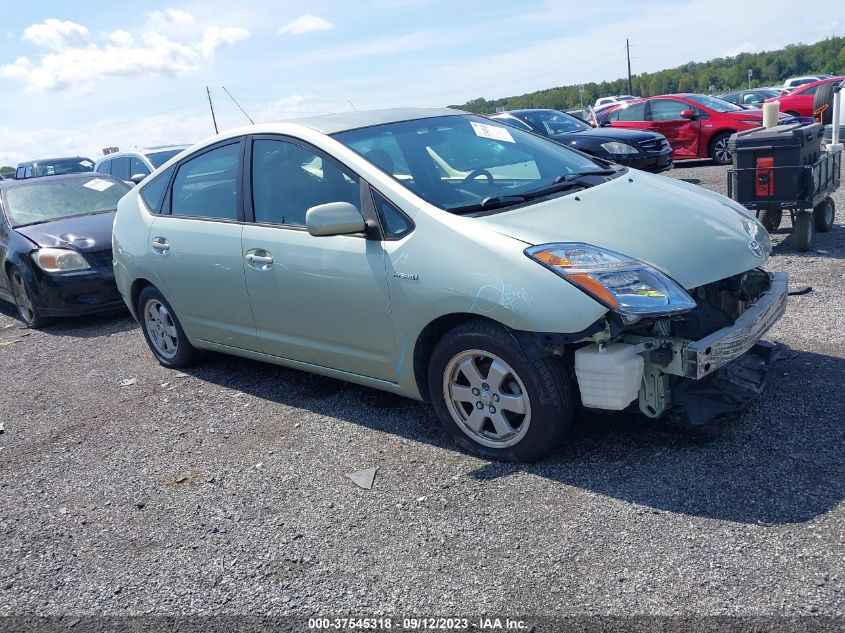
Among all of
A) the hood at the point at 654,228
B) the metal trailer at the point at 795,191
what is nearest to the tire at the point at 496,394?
the hood at the point at 654,228

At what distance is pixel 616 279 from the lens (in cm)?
350

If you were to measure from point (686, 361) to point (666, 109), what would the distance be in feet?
48.6

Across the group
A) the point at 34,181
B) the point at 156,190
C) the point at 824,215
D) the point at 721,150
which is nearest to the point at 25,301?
the point at 34,181

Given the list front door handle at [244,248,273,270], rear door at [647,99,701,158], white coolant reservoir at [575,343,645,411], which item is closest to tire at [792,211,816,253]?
white coolant reservoir at [575,343,645,411]

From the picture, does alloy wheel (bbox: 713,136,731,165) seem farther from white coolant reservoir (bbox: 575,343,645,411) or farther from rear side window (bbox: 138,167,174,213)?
white coolant reservoir (bbox: 575,343,645,411)

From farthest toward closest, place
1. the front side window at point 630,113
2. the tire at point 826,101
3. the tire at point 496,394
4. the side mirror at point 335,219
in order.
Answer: the front side window at point 630,113 < the tire at point 826,101 < the side mirror at point 335,219 < the tire at point 496,394

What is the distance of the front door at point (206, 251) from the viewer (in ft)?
16.5

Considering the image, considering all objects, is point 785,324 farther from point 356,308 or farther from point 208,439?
point 208,439

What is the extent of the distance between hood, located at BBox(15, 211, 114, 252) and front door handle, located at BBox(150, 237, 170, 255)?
9.21 feet

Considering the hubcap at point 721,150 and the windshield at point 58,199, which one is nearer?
the windshield at point 58,199

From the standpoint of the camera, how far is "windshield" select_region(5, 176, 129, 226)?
8.89 meters

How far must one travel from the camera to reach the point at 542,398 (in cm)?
364

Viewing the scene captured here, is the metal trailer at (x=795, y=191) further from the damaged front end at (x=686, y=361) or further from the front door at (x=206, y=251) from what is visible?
the front door at (x=206, y=251)

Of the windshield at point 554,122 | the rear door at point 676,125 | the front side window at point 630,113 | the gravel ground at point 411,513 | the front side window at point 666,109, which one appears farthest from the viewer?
the front side window at point 630,113
